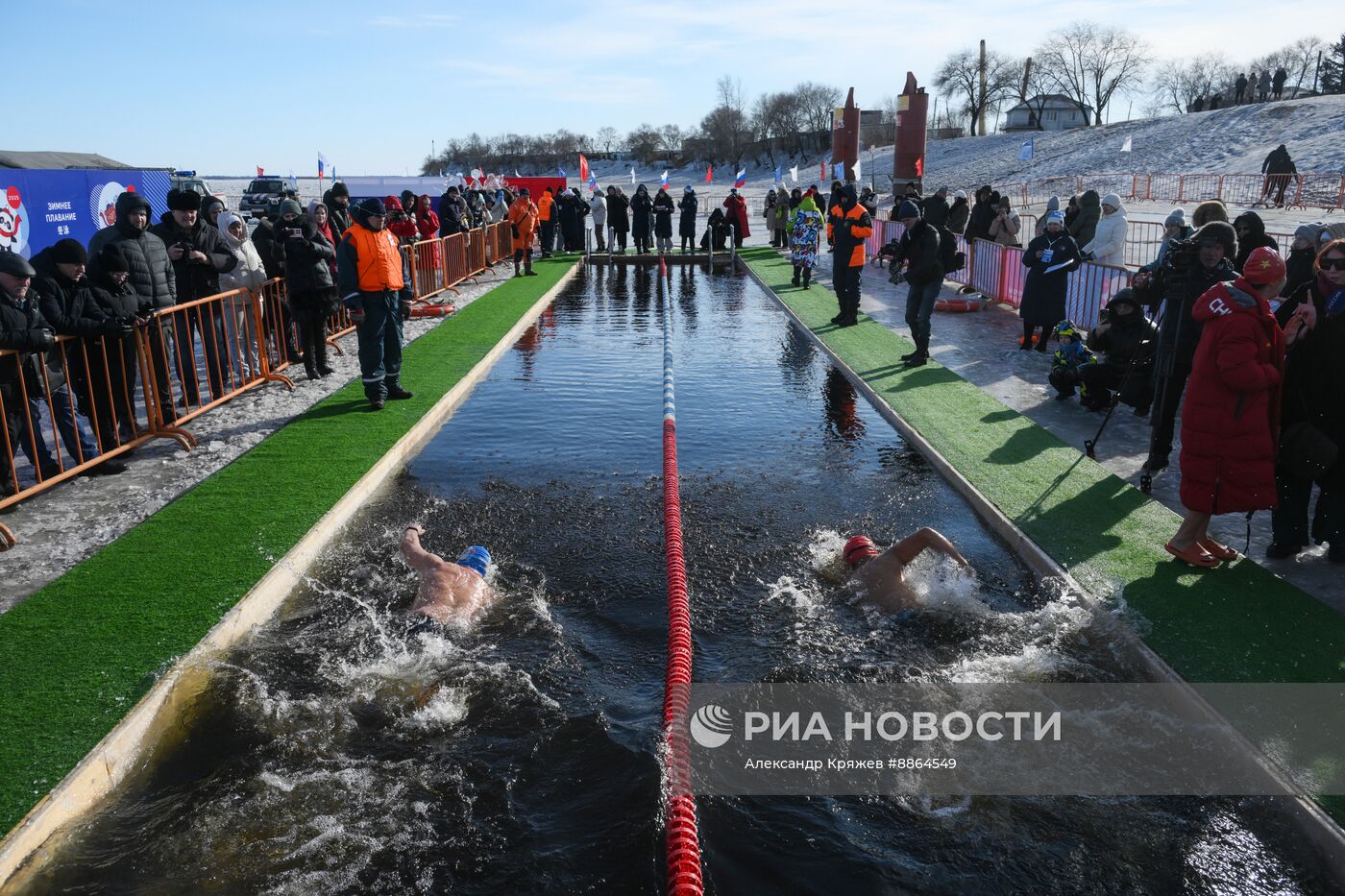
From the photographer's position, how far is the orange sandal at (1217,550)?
600 centimetres

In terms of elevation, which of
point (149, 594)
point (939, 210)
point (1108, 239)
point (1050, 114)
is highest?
point (1050, 114)

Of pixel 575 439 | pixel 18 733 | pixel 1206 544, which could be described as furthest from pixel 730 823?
pixel 575 439

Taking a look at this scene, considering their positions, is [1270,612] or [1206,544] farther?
[1206,544]

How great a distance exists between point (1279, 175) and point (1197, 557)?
101 ft

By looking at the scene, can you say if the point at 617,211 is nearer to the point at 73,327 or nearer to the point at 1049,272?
the point at 1049,272

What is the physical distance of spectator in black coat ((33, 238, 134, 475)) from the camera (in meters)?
7.41

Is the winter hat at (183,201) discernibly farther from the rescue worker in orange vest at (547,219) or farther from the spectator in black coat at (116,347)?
the rescue worker in orange vest at (547,219)

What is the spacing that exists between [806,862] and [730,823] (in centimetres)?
37

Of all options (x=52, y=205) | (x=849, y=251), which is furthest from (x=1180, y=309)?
(x=52, y=205)

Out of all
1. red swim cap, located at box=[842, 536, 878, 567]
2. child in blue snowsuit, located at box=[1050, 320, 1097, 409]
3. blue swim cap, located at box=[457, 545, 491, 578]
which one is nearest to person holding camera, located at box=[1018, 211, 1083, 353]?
child in blue snowsuit, located at box=[1050, 320, 1097, 409]

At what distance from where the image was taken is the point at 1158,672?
4691 mm

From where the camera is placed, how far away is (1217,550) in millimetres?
6027

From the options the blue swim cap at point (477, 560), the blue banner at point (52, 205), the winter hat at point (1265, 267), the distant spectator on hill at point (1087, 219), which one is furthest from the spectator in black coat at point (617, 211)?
the winter hat at point (1265, 267)

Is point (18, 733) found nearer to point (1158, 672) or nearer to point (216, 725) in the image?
point (216, 725)
